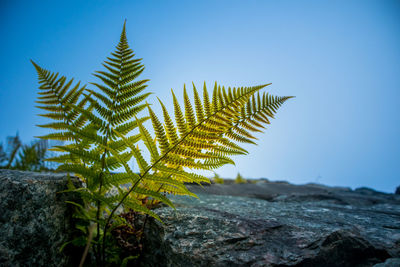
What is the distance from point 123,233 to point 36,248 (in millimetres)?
631

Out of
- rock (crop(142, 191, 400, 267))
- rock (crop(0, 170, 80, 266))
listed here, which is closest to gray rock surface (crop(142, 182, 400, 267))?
rock (crop(142, 191, 400, 267))

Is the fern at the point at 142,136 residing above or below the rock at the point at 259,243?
above

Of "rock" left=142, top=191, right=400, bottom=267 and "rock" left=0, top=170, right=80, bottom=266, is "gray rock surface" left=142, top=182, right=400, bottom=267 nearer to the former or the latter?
"rock" left=142, top=191, right=400, bottom=267

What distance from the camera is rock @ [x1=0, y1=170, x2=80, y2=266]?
1.25 meters

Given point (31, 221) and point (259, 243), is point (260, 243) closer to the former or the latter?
point (259, 243)

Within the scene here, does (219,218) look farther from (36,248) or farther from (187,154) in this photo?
(36,248)

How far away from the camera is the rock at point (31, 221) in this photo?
125cm

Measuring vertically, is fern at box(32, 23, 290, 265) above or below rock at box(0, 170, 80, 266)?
above

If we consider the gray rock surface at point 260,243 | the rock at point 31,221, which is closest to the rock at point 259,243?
the gray rock surface at point 260,243

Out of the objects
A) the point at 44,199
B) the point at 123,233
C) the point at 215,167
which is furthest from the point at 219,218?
the point at 44,199

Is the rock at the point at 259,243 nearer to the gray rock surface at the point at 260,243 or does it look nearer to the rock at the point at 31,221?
the gray rock surface at the point at 260,243

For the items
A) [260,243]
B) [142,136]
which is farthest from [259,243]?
[142,136]

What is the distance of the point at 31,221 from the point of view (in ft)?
4.42

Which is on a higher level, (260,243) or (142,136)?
(142,136)
